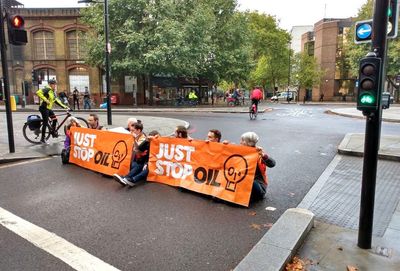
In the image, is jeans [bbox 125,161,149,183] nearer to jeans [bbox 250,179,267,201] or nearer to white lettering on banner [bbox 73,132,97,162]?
white lettering on banner [bbox 73,132,97,162]

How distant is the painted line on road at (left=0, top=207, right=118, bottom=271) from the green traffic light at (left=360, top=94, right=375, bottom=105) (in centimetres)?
307

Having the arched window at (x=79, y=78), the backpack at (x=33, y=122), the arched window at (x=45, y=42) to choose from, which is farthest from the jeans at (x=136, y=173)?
the arched window at (x=45, y=42)

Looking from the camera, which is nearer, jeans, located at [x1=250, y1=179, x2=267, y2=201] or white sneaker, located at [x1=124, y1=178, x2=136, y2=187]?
jeans, located at [x1=250, y1=179, x2=267, y2=201]

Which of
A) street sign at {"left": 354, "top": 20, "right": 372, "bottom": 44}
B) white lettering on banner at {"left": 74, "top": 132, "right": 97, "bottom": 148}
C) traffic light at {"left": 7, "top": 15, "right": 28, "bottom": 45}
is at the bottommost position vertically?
white lettering on banner at {"left": 74, "top": 132, "right": 97, "bottom": 148}

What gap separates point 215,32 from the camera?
3444 cm

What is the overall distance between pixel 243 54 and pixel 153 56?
1131 centimetres

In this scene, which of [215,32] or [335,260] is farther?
[215,32]

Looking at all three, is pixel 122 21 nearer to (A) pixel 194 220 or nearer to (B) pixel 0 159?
(B) pixel 0 159

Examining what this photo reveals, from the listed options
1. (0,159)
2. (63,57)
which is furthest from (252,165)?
(63,57)

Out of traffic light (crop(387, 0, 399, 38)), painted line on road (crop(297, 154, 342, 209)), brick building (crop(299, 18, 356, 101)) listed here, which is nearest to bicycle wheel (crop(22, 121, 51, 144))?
painted line on road (crop(297, 154, 342, 209))

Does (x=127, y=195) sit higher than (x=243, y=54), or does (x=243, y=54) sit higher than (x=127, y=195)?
(x=243, y=54)

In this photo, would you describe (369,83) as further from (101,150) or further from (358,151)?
(358,151)

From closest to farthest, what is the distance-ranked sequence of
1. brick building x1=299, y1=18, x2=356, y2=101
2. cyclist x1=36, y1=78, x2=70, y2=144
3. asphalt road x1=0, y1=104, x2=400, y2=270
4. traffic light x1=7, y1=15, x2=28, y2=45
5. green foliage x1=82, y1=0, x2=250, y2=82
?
asphalt road x1=0, y1=104, x2=400, y2=270, traffic light x1=7, y1=15, x2=28, y2=45, cyclist x1=36, y1=78, x2=70, y2=144, green foliage x1=82, y1=0, x2=250, y2=82, brick building x1=299, y1=18, x2=356, y2=101

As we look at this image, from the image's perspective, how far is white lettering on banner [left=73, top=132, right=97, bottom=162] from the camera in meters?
7.48
